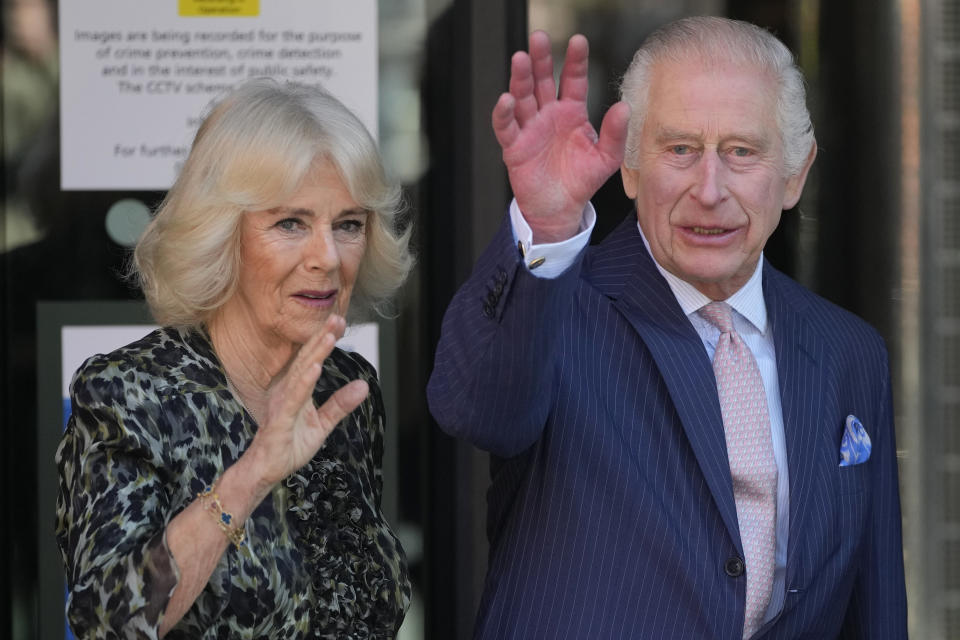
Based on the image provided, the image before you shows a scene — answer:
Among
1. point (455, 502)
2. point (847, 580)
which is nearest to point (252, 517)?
point (847, 580)

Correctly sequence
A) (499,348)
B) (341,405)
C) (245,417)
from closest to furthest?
(499,348)
(341,405)
(245,417)

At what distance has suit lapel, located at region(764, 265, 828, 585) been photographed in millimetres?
2729

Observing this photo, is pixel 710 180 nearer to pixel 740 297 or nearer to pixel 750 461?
pixel 740 297

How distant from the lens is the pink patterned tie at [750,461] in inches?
107

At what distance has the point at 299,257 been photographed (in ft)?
8.66

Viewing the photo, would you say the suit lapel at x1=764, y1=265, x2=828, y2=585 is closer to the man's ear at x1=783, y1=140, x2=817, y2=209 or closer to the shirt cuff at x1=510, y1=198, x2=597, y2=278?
the man's ear at x1=783, y1=140, x2=817, y2=209

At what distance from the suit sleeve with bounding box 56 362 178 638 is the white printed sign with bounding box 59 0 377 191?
5.75ft

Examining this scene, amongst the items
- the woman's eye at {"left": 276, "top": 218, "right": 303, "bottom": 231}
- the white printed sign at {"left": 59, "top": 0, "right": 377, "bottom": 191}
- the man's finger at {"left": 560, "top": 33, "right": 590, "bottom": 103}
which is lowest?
the woman's eye at {"left": 276, "top": 218, "right": 303, "bottom": 231}

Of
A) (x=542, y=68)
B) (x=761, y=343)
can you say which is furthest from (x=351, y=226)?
(x=761, y=343)

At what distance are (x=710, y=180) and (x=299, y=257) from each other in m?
0.84

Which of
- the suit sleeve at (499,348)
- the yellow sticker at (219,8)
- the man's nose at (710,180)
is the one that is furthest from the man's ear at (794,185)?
the yellow sticker at (219,8)

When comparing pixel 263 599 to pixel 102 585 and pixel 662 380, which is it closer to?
pixel 102 585

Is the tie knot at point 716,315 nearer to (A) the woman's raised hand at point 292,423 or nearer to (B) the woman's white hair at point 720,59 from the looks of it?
(B) the woman's white hair at point 720,59

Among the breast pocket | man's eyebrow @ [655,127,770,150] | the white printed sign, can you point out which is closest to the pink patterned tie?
the breast pocket
